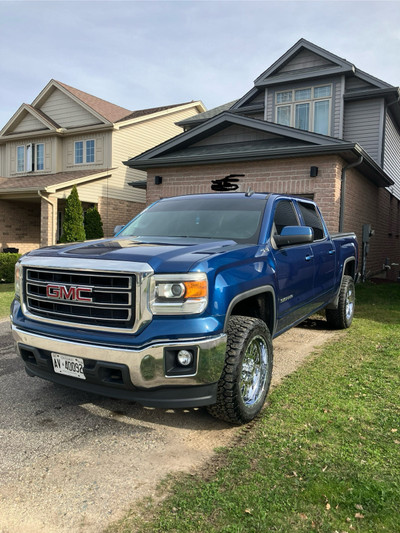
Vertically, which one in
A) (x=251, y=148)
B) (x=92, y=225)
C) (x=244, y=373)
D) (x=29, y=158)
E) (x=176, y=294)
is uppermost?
(x=29, y=158)

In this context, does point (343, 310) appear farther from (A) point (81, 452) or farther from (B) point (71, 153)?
(B) point (71, 153)

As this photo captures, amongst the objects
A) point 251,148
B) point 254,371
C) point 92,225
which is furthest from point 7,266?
point 254,371

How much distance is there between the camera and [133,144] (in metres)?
21.3

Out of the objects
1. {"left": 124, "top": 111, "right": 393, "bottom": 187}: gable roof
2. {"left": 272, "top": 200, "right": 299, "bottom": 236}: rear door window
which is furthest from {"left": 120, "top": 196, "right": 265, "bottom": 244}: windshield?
{"left": 124, "top": 111, "right": 393, "bottom": 187}: gable roof

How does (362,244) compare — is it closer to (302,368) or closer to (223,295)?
(302,368)

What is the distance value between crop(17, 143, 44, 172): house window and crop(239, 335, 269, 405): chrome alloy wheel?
20870 millimetres

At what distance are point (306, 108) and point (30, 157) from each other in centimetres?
1423

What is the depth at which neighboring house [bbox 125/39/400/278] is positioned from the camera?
443 inches

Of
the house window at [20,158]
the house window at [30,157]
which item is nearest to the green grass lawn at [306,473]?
the house window at [30,157]

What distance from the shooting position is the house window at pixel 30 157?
22.0m

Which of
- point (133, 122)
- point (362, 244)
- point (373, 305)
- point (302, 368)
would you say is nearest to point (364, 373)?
point (302, 368)

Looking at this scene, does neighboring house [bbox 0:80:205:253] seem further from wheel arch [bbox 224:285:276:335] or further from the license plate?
the license plate

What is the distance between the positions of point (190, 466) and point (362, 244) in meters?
12.4

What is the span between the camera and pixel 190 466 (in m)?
2.88
